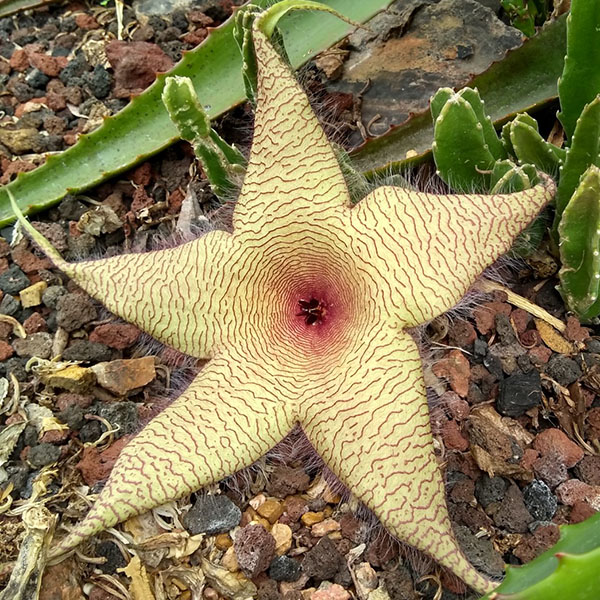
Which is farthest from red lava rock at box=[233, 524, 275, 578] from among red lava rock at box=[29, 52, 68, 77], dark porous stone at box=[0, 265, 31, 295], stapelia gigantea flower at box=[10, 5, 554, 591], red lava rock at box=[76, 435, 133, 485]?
red lava rock at box=[29, 52, 68, 77]

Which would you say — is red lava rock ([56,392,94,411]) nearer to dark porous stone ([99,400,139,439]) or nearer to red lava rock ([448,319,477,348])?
dark porous stone ([99,400,139,439])

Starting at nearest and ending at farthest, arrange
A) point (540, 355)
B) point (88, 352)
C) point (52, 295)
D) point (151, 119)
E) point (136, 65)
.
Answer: point (540, 355) → point (88, 352) → point (52, 295) → point (151, 119) → point (136, 65)

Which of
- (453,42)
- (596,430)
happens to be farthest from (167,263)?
(453,42)

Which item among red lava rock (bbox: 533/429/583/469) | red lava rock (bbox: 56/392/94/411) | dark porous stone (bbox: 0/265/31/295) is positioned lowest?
red lava rock (bbox: 533/429/583/469)

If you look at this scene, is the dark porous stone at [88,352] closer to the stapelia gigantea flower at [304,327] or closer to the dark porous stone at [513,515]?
the stapelia gigantea flower at [304,327]

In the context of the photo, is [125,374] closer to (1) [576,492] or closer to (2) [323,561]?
(2) [323,561]

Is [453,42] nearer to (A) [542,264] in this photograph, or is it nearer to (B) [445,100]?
(B) [445,100]

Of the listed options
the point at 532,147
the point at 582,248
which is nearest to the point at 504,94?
the point at 532,147
